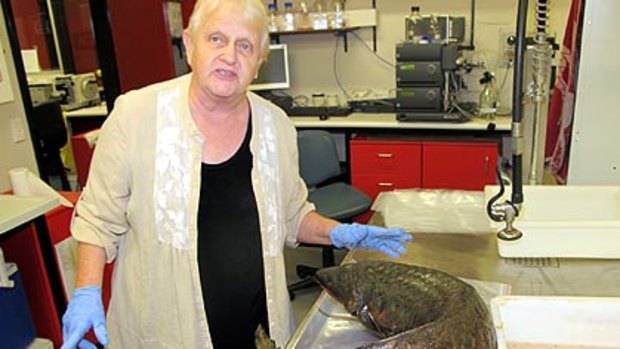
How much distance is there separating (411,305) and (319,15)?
2984 millimetres

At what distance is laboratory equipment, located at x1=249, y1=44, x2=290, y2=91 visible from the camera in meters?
3.74

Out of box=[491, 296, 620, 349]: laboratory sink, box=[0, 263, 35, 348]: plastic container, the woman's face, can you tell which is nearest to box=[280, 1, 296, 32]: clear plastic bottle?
box=[0, 263, 35, 348]: plastic container

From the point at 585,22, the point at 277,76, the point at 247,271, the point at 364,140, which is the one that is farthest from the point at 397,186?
the point at 247,271

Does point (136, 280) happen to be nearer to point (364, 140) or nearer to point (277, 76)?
point (364, 140)

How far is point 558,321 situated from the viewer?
99 cm

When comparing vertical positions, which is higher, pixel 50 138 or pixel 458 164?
pixel 50 138

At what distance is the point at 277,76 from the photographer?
3.79 meters

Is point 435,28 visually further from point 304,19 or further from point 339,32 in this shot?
point 304,19

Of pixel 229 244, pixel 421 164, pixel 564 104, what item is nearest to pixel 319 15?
pixel 421 164

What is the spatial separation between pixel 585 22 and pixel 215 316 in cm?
137

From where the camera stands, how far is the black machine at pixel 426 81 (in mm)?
3133

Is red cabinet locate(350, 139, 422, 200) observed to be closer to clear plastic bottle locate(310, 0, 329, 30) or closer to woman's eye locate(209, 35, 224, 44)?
clear plastic bottle locate(310, 0, 329, 30)

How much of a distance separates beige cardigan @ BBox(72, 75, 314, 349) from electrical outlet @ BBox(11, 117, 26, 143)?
6.65 ft

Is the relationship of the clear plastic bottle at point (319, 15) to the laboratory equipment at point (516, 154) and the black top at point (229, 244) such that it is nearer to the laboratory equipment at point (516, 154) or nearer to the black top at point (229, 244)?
the black top at point (229, 244)
